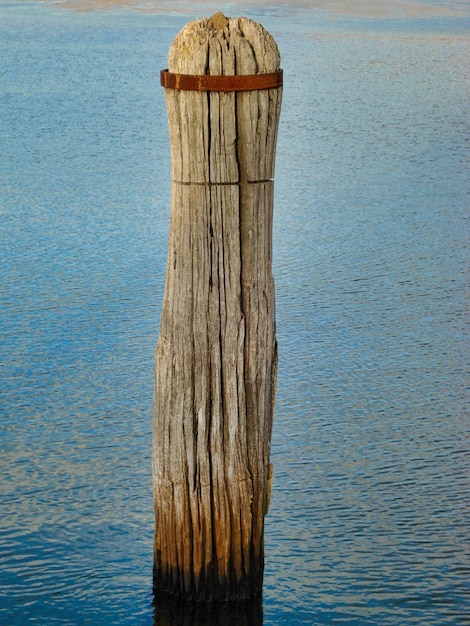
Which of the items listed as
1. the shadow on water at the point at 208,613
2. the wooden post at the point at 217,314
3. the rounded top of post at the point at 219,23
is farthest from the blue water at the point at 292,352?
the rounded top of post at the point at 219,23

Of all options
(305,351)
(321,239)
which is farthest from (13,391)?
(321,239)

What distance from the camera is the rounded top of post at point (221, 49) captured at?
340 cm

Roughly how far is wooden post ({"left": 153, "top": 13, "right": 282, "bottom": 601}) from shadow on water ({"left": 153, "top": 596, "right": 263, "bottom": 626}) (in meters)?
0.07

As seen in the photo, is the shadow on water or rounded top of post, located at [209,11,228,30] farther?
the shadow on water

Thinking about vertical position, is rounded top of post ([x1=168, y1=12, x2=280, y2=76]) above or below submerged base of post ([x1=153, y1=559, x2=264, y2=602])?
above

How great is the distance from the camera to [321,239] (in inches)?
330

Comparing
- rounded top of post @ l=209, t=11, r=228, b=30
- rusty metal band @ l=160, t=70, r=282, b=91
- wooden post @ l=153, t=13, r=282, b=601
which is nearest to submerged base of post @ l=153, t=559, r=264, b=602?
wooden post @ l=153, t=13, r=282, b=601

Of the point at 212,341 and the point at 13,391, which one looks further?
the point at 13,391

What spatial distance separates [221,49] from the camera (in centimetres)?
340

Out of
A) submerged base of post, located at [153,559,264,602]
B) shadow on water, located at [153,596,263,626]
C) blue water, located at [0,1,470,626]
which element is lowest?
shadow on water, located at [153,596,263,626]

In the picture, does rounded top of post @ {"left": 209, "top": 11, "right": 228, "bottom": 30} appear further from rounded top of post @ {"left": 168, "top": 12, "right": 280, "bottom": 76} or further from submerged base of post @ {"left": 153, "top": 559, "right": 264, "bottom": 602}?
submerged base of post @ {"left": 153, "top": 559, "right": 264, "bottom": 602}

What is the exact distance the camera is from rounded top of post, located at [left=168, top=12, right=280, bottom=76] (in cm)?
340

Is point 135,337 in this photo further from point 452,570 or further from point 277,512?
point 452,570

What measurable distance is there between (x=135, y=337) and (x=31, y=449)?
1.45 metres
